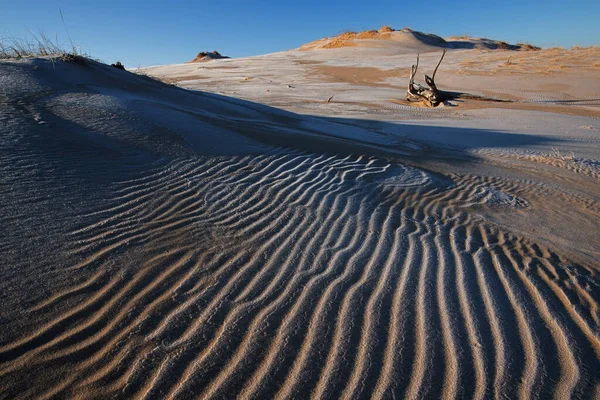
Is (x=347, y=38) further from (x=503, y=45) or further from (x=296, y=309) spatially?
(x=296, y=309)

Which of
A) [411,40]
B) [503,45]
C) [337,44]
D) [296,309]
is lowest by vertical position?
[296,309]

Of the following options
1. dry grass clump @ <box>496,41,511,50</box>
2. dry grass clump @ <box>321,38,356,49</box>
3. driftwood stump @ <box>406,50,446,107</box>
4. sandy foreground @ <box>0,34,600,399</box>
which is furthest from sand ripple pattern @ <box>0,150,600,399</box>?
dry grass clump @ <box>496,41,511,50</box>

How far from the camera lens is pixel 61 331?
2.32 meters

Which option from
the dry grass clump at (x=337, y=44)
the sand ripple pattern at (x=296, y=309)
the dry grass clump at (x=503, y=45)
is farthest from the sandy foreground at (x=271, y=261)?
the dry grass clump at (x=503, y=45)

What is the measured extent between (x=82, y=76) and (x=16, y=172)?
4968mm

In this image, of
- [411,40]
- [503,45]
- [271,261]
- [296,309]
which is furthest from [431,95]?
[503,45]

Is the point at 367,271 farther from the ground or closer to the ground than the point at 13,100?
closer to the ground

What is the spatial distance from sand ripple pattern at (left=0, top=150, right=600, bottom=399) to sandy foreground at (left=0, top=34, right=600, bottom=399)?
0.01 meters

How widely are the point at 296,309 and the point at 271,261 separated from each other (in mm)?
620

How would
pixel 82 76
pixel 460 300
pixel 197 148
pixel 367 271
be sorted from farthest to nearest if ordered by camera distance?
pixel 82 76, pixel 197 148, pixel 367 271, pixel 460 300

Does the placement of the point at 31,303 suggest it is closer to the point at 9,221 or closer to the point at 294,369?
the point at 9,221

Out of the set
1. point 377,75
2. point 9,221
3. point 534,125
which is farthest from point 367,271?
point 377,75

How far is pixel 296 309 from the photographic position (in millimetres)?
2725

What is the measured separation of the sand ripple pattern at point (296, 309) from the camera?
2.18 meters
